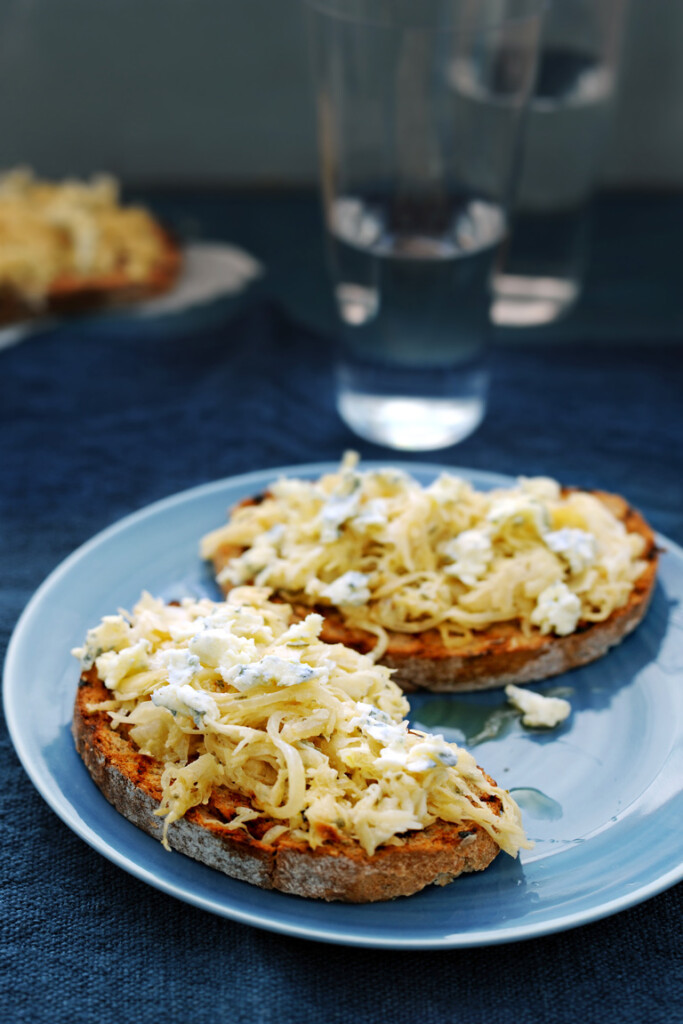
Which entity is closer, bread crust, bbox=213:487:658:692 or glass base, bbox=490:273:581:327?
bread crust, bbox=213:487:658:692

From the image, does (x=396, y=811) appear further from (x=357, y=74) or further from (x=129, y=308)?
(x=129, y=308)

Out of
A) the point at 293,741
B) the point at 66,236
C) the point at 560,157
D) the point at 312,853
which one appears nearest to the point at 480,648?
the point at 293,741

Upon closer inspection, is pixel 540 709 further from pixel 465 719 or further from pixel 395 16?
pixel 395 16

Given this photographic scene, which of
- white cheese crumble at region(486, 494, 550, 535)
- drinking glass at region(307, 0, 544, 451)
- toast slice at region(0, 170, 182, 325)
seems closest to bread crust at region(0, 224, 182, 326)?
toast slice at region(0, 170, 182, 325)

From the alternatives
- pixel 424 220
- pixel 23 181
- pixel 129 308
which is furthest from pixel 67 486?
pixel 23 181

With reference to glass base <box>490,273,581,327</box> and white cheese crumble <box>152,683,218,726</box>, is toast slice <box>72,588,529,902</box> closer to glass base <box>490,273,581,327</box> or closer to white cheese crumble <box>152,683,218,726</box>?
white cheese crumble <box>152,683,218,726</box>

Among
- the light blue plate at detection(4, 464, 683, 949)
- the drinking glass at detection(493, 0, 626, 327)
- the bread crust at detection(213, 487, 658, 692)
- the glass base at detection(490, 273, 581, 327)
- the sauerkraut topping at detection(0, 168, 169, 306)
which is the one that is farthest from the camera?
the glass base at detection(490, 273, 581, 327)

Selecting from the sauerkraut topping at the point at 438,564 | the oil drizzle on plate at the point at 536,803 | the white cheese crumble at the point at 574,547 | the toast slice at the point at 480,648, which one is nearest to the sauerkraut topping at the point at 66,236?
the sauerkraut topping at the point at 438,564

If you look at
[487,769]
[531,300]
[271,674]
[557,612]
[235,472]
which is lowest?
[235,472]
